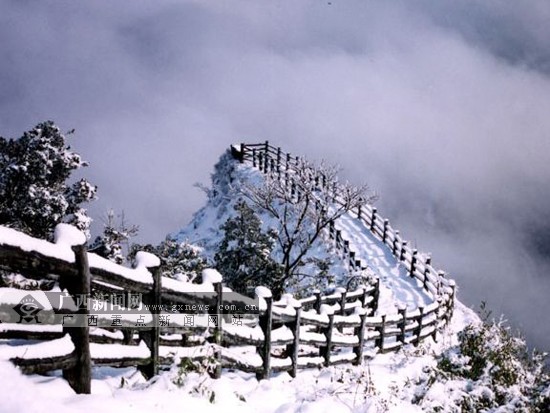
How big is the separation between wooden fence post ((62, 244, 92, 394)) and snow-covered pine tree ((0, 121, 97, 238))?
1566 cm

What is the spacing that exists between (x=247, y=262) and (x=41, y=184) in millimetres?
9249

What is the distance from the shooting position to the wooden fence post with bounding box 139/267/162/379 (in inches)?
210

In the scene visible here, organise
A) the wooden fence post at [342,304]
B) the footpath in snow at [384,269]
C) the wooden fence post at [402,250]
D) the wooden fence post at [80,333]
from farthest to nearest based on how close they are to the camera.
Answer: the wooden fence post at [402,250] → the footpath in snow at [384,269] → the wooden fence post at [342,304] → the wooden fence post at [80,333]

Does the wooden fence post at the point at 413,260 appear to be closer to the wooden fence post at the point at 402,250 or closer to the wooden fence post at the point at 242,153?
the wooden fence post at the point at 402,250

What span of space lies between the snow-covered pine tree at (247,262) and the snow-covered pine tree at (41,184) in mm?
6149

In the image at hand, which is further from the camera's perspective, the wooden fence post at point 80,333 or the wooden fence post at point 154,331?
the wooden fence post at point 154,331

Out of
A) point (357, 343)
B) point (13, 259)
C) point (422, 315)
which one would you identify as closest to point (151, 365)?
point (13, 259)

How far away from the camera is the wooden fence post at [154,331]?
534 cm

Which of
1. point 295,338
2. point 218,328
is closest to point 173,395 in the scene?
point 218,328

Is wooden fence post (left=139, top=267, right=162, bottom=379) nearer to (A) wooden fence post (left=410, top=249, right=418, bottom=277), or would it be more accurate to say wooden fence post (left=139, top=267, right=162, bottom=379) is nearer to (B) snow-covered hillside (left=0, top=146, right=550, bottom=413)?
(B) snow-covered hillside (left=0, top=146, right=550, bottom=413)

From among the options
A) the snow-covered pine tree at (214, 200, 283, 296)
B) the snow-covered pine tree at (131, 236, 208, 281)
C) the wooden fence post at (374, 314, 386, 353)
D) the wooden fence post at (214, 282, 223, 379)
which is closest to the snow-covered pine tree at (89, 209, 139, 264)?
the snow-covered pine tree at (131, 236, 208, 281)

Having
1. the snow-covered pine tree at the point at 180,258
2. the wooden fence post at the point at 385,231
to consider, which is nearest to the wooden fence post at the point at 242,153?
the wooden fence post at the point at 385,231

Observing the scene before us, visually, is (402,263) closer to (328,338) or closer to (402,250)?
(402,250)

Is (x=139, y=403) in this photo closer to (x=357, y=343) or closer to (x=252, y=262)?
(x=357, y=343)
